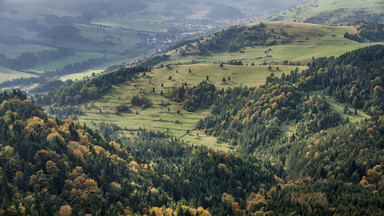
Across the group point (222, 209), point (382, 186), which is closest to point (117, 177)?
point (222, 209)

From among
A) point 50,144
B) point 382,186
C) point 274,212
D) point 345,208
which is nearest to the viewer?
point 345,208

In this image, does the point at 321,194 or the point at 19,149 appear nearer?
the point at 321,194

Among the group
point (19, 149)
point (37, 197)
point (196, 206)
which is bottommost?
point (196, 206)

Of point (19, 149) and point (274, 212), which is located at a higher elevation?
point (19, 149)

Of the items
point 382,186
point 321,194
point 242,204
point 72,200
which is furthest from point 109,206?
point 382,186

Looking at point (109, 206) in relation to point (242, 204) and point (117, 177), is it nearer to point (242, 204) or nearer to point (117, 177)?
point (117, 177)

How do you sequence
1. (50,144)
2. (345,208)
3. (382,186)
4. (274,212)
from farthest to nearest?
(50,144) → (382,186) → (274,212) → (345,208)

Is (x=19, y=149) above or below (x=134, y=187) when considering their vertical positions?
above

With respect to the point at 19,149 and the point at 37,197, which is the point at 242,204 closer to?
the point at 37,197

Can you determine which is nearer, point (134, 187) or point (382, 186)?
point (382, 186)
